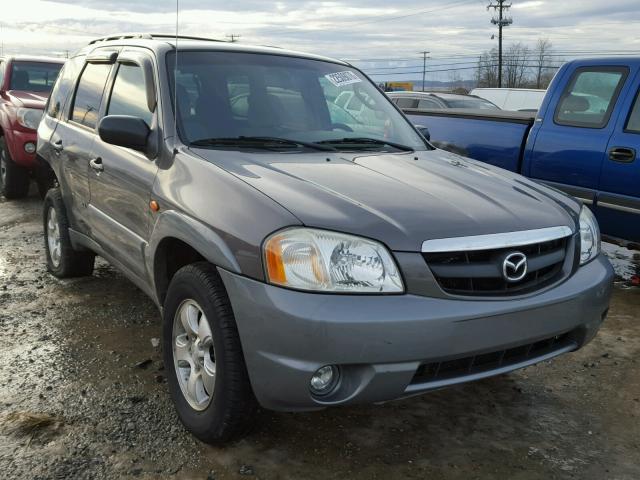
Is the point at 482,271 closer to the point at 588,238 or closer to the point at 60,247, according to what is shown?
the point at 588,238

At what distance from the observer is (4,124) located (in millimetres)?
8000

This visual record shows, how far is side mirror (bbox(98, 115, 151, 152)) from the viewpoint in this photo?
313 cm

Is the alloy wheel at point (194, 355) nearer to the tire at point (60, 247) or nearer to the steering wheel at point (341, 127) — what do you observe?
the steering wheel at point (341, 127)

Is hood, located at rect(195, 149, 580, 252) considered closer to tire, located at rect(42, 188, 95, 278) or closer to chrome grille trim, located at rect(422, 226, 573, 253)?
chrome grille trim, located at rect(422, 226, 573, 253)

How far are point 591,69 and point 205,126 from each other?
377 cm

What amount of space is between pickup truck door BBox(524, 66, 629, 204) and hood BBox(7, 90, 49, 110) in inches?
228

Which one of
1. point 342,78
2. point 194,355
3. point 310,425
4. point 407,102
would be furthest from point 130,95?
point 407,102

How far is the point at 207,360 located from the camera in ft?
9.00

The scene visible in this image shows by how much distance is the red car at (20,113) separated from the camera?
774cm

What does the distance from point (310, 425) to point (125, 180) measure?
1.56 metres

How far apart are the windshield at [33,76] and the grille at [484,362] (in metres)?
8.12

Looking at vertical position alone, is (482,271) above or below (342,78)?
below

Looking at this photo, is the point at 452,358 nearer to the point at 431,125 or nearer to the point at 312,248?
the point at 312,248

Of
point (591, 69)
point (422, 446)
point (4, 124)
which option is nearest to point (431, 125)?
point (591, 69)
